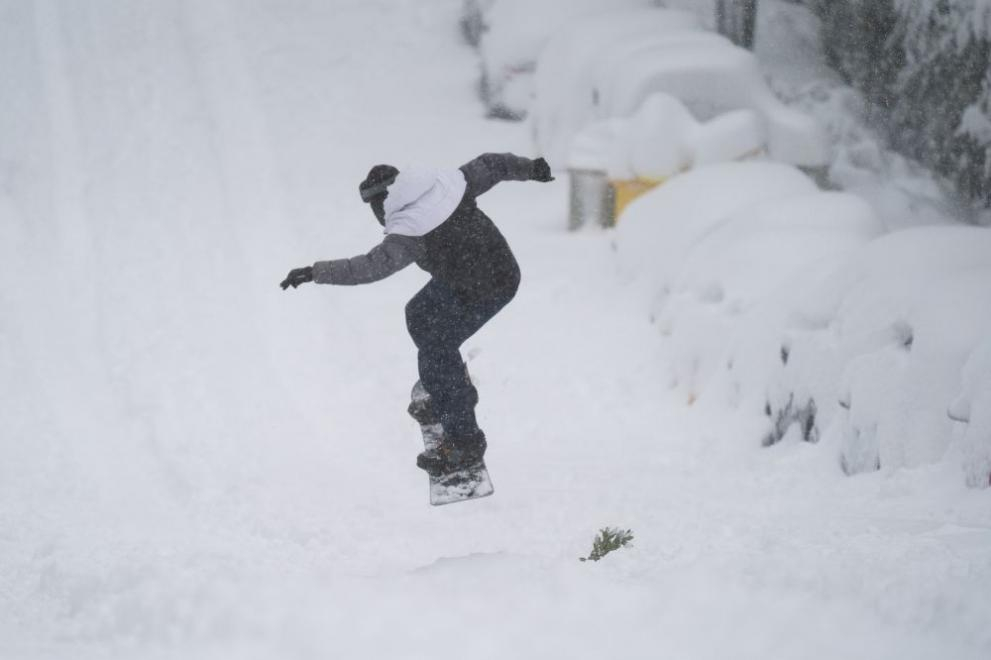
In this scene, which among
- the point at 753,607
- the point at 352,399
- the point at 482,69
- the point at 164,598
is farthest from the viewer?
the point at 482,69

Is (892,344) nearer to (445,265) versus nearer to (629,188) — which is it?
(445,265)

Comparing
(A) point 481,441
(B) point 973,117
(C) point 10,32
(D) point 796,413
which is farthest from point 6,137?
(B) point 973,117

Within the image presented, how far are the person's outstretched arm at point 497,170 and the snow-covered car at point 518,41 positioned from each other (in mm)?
8030

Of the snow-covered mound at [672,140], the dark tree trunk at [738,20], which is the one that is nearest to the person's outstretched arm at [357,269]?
the snow-covered mound at [672,140]

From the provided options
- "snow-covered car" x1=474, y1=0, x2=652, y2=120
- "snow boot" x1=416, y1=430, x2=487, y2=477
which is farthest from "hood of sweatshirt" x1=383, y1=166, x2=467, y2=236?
"snow-covered car" x1=474, y1=0, x2=652, y2=120

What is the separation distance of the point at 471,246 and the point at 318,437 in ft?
7.73

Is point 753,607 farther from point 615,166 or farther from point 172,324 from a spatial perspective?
point 615,166

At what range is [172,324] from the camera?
24.7ft

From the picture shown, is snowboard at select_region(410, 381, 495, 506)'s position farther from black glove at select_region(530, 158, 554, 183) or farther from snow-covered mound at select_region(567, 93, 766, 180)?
snow-covered mound at select_region(567, 93, 766, 180)

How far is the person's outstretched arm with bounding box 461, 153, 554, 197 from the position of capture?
4.29 metres

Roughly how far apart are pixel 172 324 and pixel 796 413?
4.68m

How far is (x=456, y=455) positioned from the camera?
4598mm

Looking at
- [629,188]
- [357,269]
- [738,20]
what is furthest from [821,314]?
[738,20]

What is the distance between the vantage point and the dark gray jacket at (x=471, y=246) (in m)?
4.06
